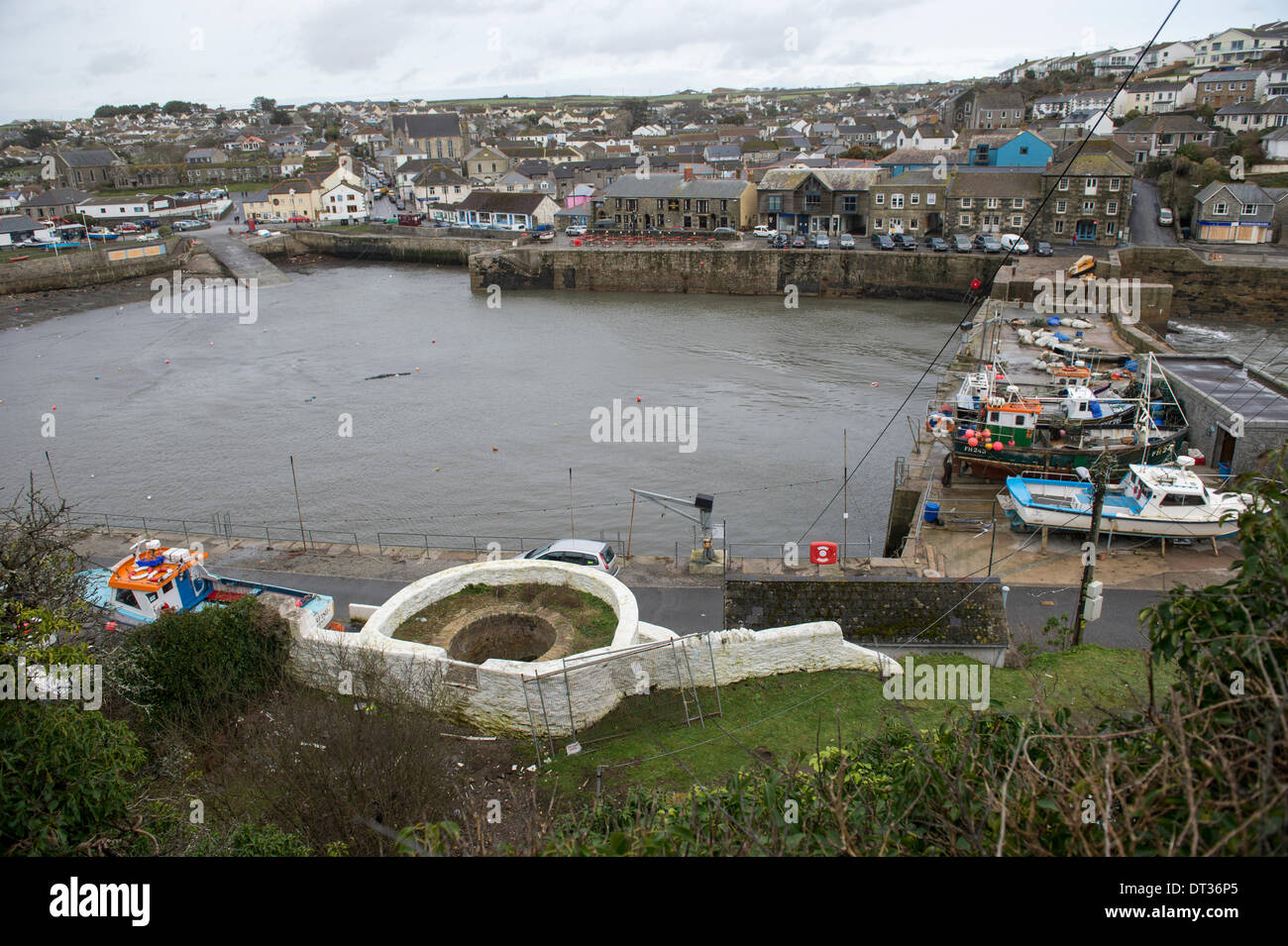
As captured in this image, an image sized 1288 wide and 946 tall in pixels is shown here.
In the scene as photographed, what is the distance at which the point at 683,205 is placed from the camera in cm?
5184

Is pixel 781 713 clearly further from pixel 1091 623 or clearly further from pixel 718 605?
pixel 1091 623

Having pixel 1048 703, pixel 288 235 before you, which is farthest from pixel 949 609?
pixel 288 235

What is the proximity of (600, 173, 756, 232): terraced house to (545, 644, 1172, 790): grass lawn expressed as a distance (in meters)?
44.9

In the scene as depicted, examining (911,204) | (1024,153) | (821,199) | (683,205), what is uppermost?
(1024,153)

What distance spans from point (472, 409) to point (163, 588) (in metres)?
15.0

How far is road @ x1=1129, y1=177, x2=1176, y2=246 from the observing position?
40.9 meters

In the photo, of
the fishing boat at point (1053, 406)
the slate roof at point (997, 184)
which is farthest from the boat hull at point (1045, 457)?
the slate roof at point (997, 184)

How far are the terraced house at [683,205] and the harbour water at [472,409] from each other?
1042 cm

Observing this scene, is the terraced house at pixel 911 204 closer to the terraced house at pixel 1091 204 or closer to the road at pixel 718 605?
the terraced house at pixel 1091 204

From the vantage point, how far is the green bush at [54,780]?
16.2 ft

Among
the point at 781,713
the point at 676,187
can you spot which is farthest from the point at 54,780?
the point at 676,187

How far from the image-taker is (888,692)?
883 centimetres

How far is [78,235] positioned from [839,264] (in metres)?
52.5
